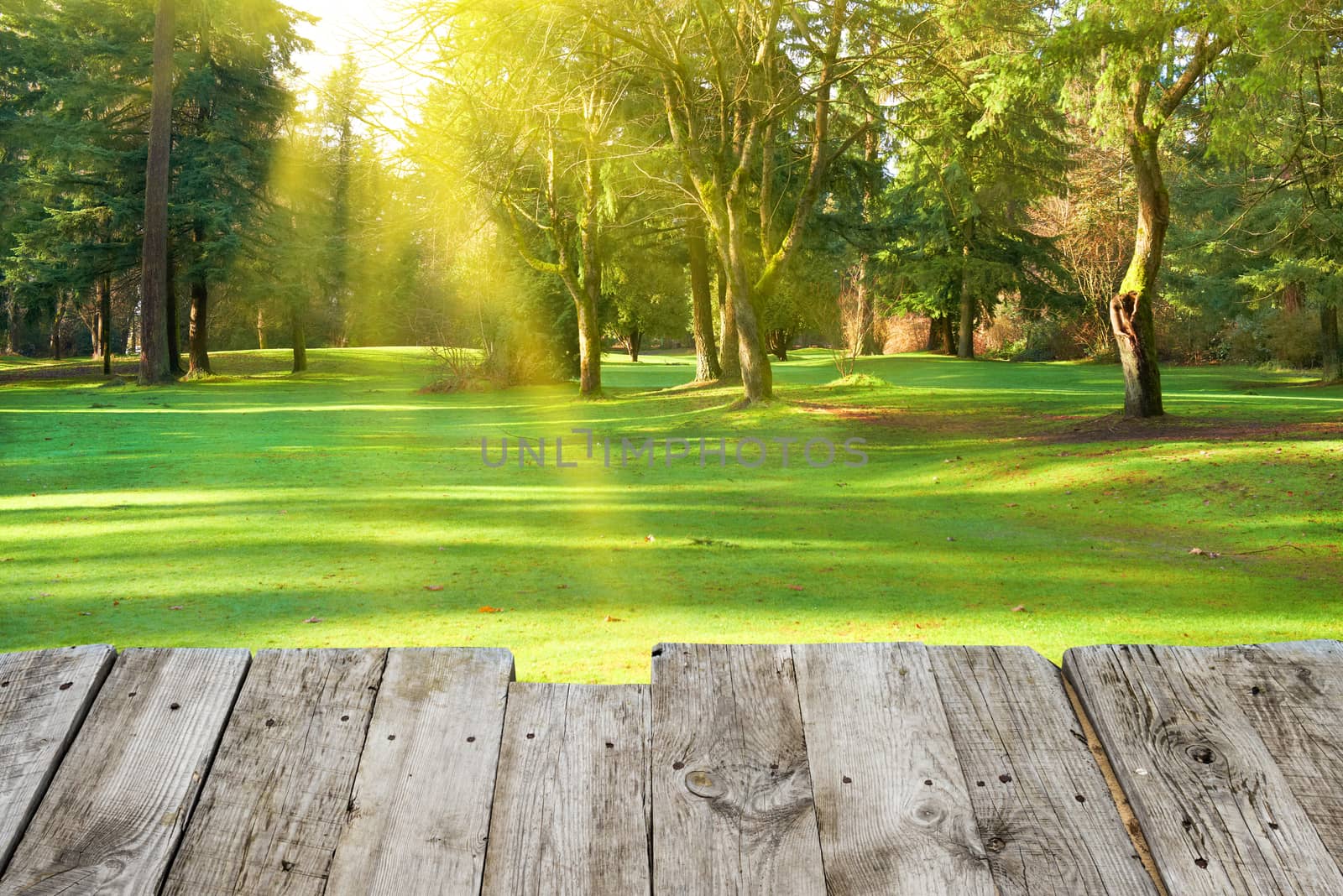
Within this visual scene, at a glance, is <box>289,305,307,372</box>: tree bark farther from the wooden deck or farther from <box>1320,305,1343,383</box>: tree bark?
the wooden deck

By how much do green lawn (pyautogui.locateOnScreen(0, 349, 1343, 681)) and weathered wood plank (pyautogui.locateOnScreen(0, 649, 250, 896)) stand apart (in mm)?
3117

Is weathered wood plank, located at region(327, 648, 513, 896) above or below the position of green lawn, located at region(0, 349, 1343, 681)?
above

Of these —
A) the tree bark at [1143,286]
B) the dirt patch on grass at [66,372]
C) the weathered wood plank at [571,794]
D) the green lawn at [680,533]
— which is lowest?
the green lawn at [680,533]

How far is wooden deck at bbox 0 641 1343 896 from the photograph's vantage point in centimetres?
162

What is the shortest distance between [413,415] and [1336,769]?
2376 centimetres

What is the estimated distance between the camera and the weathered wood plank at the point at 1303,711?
1.69 m

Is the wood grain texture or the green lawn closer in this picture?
the wood grain texture

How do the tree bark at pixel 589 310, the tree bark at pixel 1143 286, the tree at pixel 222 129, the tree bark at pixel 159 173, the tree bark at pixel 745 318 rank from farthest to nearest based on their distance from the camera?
the tree at pixel 222 129 < the tree bark at pixel 159 173 < the tree bark at pixel 589 310 < the tree bark at pixel 745 318 < the tree bark at pixel 1143 286

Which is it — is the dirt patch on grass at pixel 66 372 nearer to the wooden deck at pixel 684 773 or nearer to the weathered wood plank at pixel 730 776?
the wooden deck at pixel 684 773

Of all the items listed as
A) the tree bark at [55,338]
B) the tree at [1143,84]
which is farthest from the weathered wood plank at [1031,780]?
the tree bark at [55,338]

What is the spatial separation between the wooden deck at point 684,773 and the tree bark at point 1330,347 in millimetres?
29497

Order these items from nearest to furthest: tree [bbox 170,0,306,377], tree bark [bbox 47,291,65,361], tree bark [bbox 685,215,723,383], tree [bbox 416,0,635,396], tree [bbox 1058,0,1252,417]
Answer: tree [bbox 416,0,635,396]
tree [bbox 1058,0,1252,417]
tree bark [bbox 685,215,723,383]
tree [bbox 170,0,306,377]
tree bark [bbox 47,291,65,361]

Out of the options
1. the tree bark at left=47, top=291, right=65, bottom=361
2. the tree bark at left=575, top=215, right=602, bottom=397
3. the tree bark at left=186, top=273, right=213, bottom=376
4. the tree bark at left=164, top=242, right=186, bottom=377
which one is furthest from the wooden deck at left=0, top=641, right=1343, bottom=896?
the tree bark at left=47, top=291, right=65, bottom=361

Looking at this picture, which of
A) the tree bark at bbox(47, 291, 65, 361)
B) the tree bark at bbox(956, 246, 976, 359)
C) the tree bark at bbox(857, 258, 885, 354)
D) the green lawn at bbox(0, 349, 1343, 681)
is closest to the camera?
the green lawn at bbox(0, 349, 1343, 681)
